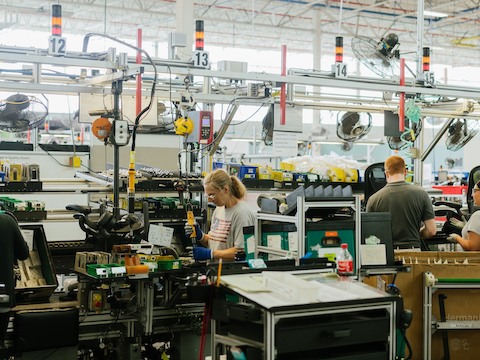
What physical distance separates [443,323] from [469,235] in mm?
784

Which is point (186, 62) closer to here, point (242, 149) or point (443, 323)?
point (443, 323)

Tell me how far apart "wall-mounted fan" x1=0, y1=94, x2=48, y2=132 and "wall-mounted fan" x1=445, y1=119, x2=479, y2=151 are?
15.9 feet

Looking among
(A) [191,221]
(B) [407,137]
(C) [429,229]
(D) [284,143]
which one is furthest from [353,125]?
(A) [191,221]

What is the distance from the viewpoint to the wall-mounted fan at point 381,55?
236 inches

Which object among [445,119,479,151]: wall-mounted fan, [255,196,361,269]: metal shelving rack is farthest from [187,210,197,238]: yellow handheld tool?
[445,119,479,151]: wall-mounted fan

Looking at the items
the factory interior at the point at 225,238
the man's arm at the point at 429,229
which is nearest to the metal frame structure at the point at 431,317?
the factory interior at the point at 225,238

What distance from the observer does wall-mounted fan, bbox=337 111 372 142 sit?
8266 millimetres

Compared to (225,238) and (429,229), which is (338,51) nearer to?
(429,229)

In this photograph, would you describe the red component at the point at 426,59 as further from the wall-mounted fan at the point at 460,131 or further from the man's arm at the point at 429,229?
the wall-mounted fan at the point at 460,131

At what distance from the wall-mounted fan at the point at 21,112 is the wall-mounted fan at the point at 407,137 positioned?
3441 mm

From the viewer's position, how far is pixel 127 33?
20375 mm

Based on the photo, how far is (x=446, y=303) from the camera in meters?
4.53

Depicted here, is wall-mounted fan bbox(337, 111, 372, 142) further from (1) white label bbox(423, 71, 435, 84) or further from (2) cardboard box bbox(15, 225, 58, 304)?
(2) cardboard box bbox(15, 225, 58, 304)

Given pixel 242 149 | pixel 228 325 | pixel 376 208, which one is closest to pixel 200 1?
pixel 242 149
